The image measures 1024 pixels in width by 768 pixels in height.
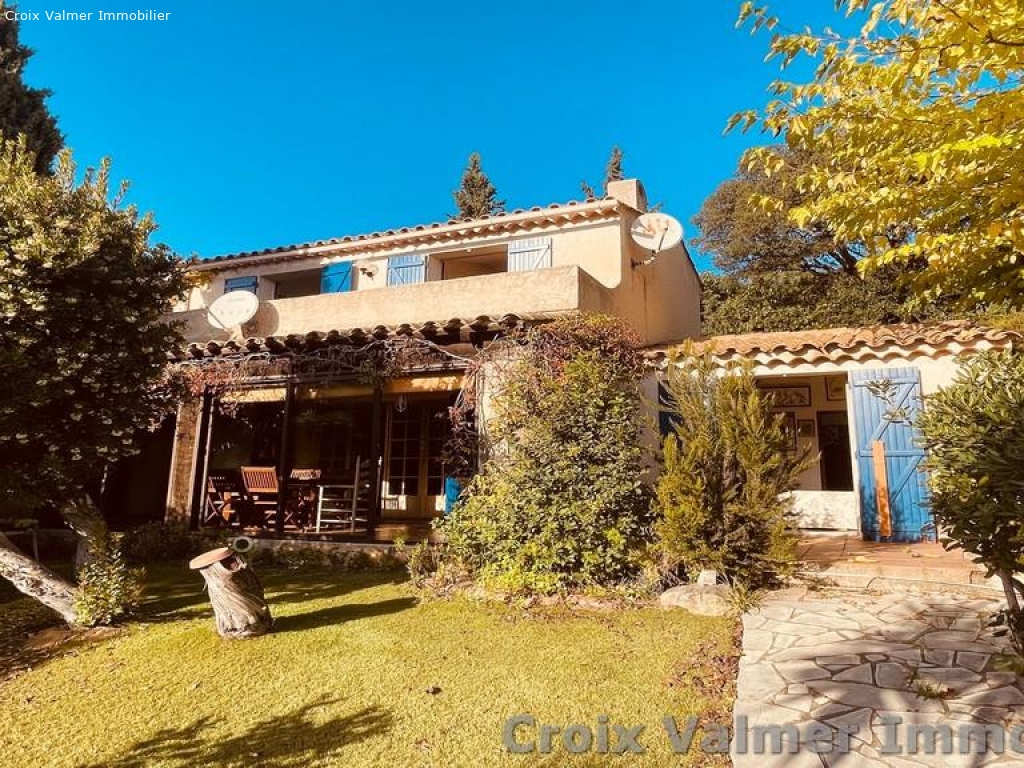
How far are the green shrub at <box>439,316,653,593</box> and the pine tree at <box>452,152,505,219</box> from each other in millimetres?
32705

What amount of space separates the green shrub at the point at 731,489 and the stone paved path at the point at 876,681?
0.72 metres

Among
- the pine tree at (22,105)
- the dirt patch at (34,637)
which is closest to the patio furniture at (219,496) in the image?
the dirt patch at (34,637)

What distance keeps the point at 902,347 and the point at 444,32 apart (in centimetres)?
1966

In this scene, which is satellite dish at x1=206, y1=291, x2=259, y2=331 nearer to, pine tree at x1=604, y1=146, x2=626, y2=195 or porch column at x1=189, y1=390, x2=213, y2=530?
porch column at x1=189, y1=390, x2=213, y2=530

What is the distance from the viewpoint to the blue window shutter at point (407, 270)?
15578mm

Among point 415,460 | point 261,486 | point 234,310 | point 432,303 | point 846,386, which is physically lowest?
point 261,486

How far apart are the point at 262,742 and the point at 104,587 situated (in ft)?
13.5

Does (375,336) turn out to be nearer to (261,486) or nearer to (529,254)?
(261,486)

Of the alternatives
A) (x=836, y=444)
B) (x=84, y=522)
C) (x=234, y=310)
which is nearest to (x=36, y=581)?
(x=84, y=522)

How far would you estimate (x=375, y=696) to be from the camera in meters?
4.75

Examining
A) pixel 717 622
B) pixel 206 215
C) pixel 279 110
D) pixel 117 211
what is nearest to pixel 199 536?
pixel 117 211

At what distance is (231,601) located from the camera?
620cm

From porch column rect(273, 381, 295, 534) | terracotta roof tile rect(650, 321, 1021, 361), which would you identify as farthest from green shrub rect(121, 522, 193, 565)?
terracotta roof tile rect(650, 321, 1021, 361)

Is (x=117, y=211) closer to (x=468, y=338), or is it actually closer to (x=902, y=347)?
(x=468, y=338)
